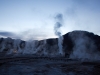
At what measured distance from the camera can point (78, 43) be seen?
3678cm

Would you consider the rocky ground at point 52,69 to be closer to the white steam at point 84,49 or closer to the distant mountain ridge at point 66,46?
the white steam at point 84,49

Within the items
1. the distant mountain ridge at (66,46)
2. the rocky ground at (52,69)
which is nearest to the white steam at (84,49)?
the distant mountain ridge at (66,46)

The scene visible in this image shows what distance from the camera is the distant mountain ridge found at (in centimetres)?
3263

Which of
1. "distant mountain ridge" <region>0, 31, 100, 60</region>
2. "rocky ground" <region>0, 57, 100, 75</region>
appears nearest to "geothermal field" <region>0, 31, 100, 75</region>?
"distant mountain ridge" <region>0, 31, 100, 60</region>

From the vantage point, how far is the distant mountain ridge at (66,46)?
32.6 metres

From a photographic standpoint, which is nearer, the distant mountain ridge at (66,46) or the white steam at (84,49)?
the white steam at (84,49)

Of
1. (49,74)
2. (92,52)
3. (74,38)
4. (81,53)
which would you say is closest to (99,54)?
(92,52)

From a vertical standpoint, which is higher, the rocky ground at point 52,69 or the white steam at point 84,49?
the white steam at point 84,49

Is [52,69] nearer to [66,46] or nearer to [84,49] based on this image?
[84,49]

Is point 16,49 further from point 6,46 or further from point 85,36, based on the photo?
point 85,36

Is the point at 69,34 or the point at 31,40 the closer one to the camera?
the point at 69,34

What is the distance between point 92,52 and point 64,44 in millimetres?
11918

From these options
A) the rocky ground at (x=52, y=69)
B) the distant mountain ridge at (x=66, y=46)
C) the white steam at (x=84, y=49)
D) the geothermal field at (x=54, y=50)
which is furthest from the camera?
the distant mountain ridge at (x=66, y=46)

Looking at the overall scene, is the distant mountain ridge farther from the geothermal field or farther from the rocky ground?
the rocky ground
